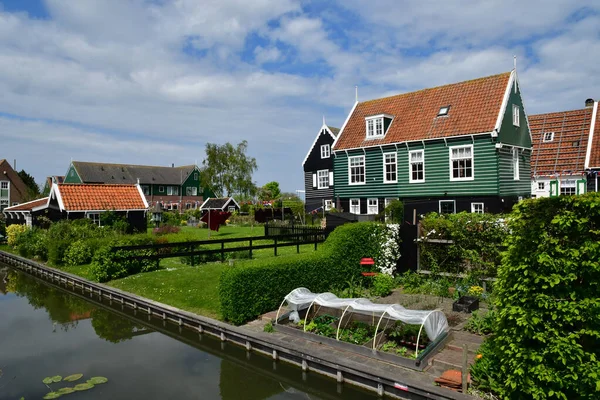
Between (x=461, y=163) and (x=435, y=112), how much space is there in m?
3.72

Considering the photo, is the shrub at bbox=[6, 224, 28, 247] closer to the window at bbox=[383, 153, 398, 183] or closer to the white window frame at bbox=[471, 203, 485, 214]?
the window at bbox=[383, 153, 398, 183]

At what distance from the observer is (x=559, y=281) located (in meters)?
6.37

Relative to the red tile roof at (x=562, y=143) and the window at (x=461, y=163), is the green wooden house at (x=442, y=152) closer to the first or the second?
the window at (x=461, y=163)

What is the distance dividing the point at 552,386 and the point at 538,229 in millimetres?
2405

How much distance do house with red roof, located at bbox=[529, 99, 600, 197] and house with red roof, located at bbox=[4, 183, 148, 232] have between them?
26749mm

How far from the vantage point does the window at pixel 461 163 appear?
869 inches

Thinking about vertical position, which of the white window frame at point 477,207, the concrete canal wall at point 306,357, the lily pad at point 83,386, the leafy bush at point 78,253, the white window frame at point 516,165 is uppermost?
the white window frame at point 516,165

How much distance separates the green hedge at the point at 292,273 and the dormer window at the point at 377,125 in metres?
11.5

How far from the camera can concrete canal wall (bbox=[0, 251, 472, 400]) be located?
7918 millimetres

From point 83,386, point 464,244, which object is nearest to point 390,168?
point 464,244

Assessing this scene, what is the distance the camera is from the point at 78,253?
22469 mm

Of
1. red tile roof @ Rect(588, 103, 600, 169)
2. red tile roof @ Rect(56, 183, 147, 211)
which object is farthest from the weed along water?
red tile roof @ Rect(588, 103, 600, 169)

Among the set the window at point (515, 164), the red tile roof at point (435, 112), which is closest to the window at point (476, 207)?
the window at point (515, 164)

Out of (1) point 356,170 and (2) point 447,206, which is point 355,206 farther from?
(2) point 447,206
